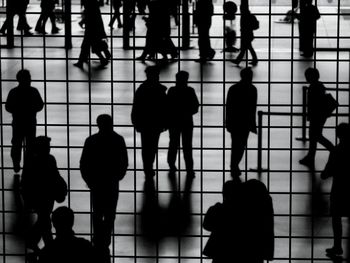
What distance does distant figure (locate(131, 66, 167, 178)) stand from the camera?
13.0 m

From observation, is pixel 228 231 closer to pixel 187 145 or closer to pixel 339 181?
pixel 339 181

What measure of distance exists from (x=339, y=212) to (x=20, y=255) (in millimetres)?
3021

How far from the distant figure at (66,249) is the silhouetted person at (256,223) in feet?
4.09

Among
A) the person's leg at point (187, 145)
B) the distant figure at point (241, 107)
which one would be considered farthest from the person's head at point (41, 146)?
the person's leg at point (187, 145)

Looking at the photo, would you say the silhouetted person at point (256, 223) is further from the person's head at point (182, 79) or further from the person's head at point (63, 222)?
the person's head at point (182, 79)

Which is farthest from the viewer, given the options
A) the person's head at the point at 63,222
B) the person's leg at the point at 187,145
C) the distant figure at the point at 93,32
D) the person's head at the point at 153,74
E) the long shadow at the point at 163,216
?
the person's leg at the point at 187,145

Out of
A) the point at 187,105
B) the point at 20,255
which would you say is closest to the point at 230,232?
the point at 20,255

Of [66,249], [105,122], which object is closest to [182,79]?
[105,122]

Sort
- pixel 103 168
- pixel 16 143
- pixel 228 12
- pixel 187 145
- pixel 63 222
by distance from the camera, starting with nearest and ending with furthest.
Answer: pixel 63 222, pixel 103 168, pixel 228 12, pixel 16 143, pixel 187 145

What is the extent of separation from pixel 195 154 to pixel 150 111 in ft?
11.6

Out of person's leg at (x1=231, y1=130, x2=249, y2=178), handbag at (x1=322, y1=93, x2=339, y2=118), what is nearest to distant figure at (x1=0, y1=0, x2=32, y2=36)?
person's leg at (x1=231, y1=130, x2=249, y2=178)

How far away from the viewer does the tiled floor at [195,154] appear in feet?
36.2

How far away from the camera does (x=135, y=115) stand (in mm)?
12977

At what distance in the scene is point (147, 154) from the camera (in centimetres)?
1371
